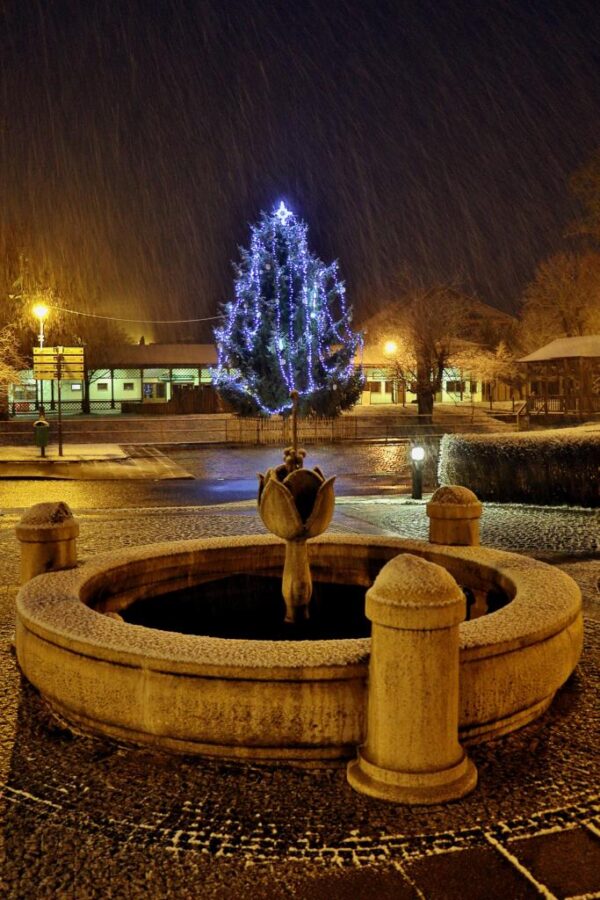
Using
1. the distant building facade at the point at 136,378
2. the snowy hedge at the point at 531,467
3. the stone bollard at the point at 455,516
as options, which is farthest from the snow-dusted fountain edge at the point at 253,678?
the distant building facade at the point at 136,378

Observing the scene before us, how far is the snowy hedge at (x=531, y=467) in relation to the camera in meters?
15.6

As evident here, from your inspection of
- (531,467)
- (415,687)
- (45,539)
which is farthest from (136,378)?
(415,687)

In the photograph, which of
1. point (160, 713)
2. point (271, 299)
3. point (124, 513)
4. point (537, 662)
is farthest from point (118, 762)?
point (271, 299)

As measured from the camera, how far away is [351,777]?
13.7 feet

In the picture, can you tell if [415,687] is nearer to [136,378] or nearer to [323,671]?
[323,671]

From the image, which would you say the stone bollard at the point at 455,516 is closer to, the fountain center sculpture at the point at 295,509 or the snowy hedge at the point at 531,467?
the fountain center sculpture at the point at 295,509

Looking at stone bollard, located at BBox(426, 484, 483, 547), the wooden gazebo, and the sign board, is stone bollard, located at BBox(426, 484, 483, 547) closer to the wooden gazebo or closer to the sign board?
A: the sign board

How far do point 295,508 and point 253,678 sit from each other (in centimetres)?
185

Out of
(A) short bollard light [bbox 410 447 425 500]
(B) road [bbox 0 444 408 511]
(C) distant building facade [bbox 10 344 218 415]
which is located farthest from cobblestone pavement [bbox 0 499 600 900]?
(C) distant building facade [bbox 10 344 218 415]

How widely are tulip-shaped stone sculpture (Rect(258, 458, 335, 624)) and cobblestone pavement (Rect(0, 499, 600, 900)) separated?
2041mm

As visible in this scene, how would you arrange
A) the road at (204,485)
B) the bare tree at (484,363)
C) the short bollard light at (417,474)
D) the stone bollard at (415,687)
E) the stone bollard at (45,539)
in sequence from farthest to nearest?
the bare tree at (484,363) → the road at (204,485) → the short bollard light at (417,474) → the stone bollard at (45,539) → the stone bollard at (415,687)

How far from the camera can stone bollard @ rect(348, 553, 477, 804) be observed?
4.02 metres

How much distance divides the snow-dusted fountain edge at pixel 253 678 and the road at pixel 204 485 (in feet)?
36.1

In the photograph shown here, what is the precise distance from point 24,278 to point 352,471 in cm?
3077
